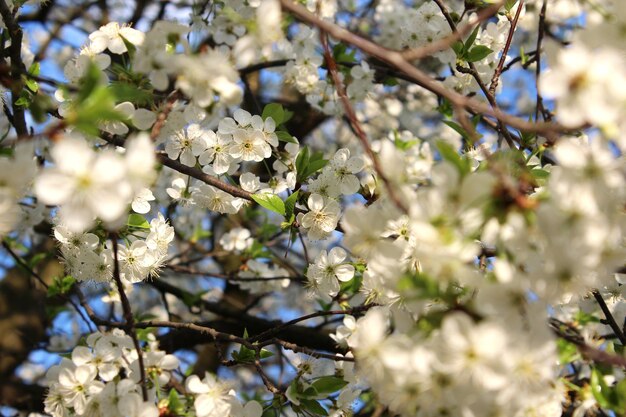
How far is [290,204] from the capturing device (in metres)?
1.81

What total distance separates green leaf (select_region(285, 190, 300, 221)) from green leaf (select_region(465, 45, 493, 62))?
0.78 metres

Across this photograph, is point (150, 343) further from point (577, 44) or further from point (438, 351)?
point (577, 44)

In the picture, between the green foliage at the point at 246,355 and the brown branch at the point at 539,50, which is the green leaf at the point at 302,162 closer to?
the green foliage at the point at 246,355

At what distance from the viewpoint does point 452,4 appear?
429 centimetres

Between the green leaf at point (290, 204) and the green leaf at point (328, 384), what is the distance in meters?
0.51

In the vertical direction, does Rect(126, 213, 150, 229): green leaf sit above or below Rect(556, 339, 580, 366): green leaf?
below

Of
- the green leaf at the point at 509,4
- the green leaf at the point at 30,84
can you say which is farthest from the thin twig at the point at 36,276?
the green leaf at the point at 509,4

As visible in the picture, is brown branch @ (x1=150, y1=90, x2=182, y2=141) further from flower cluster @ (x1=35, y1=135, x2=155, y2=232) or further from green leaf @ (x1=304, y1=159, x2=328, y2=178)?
green leaf @ (x1=304, y1=159, x2=328, y2=178)

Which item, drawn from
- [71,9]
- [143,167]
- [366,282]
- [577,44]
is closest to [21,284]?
[71,9]

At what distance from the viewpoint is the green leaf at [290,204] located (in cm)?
180

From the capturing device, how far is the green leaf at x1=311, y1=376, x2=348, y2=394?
1.60 metres

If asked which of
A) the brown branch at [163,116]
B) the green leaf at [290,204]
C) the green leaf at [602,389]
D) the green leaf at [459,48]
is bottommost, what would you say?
the green leaf at [290,204]

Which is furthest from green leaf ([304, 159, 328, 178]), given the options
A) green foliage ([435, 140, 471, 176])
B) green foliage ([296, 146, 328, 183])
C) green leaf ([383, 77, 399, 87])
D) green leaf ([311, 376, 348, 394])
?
green leaf ([383, 77, 399, 87])

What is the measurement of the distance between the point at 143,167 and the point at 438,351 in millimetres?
632
